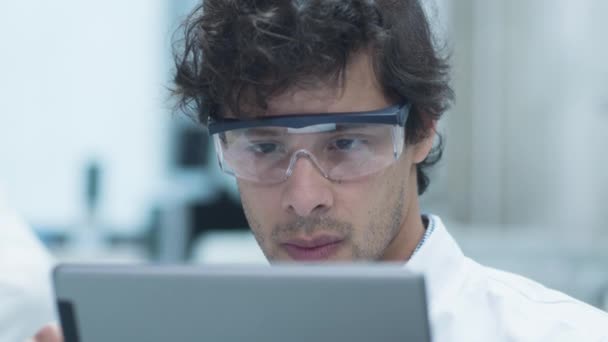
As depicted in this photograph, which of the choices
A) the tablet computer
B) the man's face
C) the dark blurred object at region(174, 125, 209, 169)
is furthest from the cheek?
the dark blurred object at region(174, 125, 209, 169)

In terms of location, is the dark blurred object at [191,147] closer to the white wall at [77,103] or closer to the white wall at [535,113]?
the white wall at [77,103]

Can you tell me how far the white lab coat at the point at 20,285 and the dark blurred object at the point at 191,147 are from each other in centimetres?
230

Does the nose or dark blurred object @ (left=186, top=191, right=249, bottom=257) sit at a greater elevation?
the nose

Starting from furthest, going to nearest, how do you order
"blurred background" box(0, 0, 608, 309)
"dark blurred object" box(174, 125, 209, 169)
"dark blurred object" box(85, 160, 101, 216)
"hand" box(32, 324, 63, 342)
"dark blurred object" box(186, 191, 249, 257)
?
"dark blurred object" box(174, 125, 209, 169) < "dark blurred object" box(186, 191, 249, 257) < "dark blurred object" box(85, 160, 101, 216) < "blurred background" box(0, 0, 608, 309) < "hand" box(32, 324, 63, 342)

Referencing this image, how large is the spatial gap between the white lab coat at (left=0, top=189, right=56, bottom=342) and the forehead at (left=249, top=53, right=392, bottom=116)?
111cm

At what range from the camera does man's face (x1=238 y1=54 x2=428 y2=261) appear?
4.69 ft

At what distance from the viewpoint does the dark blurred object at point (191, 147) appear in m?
4.63

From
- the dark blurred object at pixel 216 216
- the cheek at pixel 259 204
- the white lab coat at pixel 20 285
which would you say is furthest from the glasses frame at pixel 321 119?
the dark blurred object at pixel 216 216

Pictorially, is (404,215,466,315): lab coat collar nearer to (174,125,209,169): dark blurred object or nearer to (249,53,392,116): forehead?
(249,53,392,116): forehead

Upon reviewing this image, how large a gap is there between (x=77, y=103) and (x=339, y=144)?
318cm

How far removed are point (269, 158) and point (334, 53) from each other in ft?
0.68

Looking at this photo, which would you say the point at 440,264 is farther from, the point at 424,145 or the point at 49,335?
the point at 49,335

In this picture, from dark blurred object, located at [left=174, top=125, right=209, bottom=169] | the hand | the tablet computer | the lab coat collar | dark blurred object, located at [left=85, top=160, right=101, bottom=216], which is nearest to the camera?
the tablet computer

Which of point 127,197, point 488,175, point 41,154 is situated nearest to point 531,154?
point 488,175
